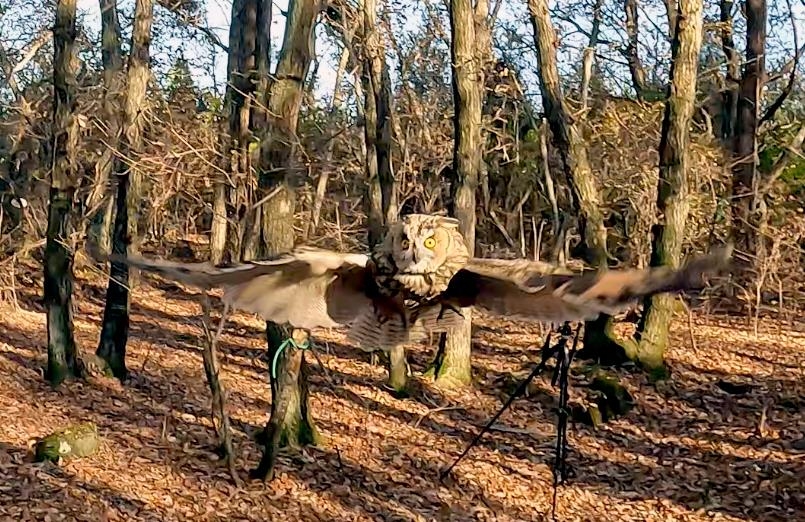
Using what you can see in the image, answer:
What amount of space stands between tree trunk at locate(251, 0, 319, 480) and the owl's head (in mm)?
3052

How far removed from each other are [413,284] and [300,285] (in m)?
0.53

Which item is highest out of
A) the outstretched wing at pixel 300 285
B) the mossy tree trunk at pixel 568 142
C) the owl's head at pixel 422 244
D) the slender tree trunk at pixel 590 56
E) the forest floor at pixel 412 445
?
the slender tree trunk at pixel 590 56

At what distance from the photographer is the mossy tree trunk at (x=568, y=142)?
8766mm

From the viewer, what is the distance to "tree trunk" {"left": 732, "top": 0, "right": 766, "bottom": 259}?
11.0m

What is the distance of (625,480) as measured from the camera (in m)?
7.52

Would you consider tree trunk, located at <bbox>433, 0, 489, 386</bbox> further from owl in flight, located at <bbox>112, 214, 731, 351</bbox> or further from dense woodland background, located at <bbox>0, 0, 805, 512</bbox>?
owl in flight, located at <bbox>112, 214, 731, 351</bbox>

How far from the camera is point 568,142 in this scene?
8789mm

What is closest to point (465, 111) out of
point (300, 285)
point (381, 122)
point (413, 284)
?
point (381, 122)

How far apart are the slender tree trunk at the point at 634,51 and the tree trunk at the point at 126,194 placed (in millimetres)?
6114

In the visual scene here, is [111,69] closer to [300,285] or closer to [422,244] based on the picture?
[300,285]

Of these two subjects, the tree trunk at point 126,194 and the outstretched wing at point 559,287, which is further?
the tree trunk at point 126,194

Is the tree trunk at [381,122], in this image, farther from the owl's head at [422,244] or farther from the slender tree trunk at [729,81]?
the owl's head at [422,244]

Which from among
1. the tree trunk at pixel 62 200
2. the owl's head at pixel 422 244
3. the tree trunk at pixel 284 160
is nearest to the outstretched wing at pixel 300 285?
the owl's head at pixel 422 244

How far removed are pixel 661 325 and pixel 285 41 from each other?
538 cm
